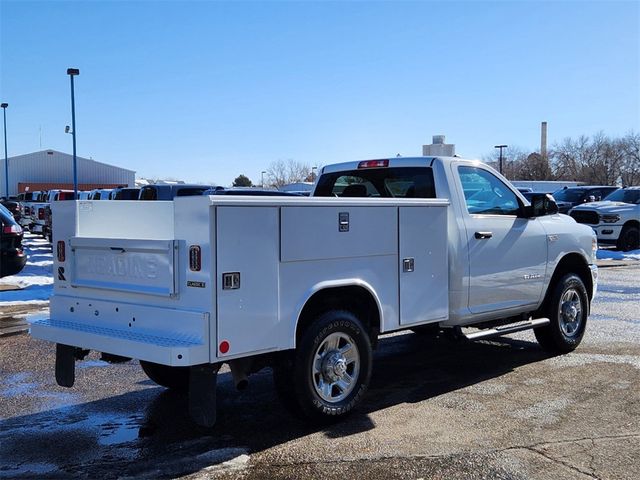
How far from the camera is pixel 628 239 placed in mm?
20984

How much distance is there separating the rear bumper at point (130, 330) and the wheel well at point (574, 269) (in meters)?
4.74

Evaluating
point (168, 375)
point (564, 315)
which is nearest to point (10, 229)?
point (168, 375)

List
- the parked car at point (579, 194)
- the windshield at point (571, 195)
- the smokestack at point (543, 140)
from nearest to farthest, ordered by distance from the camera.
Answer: the parked car at point (579, 194)
the windshield at point (571, 195)
the smokestack at point (543, 140)

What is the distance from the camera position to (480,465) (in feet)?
14.8

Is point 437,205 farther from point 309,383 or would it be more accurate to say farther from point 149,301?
point 149,301

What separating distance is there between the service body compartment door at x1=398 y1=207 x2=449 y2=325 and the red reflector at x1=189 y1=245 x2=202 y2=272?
1.91 meters

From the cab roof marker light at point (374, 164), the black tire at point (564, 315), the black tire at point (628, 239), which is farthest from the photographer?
the black tire at point (628, 239)

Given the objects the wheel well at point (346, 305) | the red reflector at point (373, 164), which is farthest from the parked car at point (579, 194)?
the wheel well at point (346, 305)

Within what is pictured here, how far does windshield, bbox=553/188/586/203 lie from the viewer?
86.5 feet

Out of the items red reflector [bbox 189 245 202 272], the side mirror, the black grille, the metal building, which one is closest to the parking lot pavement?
red reflector [bbox 189 245 202 272]

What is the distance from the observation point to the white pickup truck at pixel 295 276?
4.49 meters

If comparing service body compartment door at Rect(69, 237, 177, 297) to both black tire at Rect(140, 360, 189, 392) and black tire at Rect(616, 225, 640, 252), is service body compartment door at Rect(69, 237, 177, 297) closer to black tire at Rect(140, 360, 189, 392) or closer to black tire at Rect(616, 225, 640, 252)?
black tire at Rect(140, 360, 189, 392)

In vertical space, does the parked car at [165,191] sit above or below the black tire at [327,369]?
above

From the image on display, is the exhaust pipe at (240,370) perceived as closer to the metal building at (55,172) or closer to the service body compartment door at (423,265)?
the service body compartment door at (423,265)
